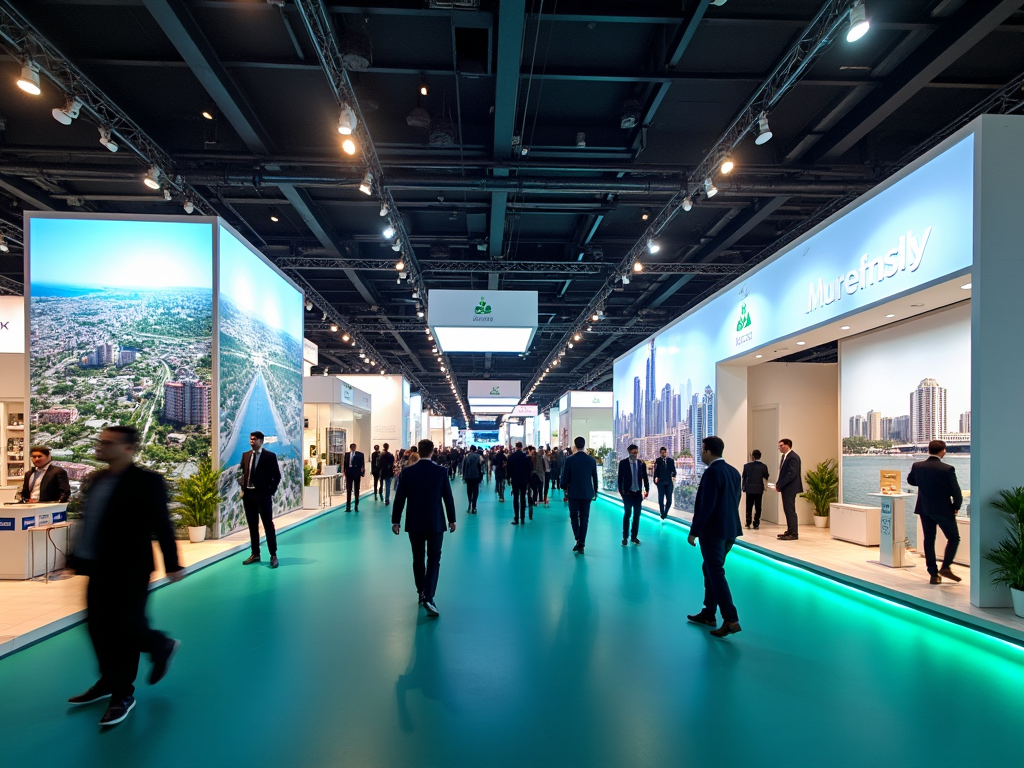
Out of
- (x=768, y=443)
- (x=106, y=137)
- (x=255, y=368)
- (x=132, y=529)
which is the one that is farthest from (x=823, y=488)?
(x=106, y=137)

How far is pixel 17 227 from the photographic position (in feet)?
35.8

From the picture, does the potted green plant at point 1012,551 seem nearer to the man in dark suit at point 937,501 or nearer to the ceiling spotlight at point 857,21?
the man in dark suit at point 937,501

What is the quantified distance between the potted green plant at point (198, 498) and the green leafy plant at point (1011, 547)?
343 inches

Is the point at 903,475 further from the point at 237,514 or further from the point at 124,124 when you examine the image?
the point at 124,124

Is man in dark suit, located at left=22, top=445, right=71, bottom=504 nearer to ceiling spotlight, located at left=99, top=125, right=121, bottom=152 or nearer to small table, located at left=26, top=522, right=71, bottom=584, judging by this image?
small table, located at left=26, top=522, right=71, bottom=584

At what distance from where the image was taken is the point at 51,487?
7055mm

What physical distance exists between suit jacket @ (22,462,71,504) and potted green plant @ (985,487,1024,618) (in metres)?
9.09

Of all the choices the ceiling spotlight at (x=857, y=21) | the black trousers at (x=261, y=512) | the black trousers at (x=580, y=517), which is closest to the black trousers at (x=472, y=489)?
the black trousers at (x=580, y=517)

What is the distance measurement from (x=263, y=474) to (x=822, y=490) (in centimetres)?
917

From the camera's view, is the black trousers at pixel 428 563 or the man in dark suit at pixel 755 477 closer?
the black trousers at pixel 428 563

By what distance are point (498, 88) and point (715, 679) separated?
19.5ft

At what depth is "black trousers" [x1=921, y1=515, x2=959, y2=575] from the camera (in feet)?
20.2

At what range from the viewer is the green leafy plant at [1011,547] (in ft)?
16.3

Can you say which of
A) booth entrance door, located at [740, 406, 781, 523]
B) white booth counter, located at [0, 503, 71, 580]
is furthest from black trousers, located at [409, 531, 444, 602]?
booth entrance door, located at [740, 406, 781, 523]
